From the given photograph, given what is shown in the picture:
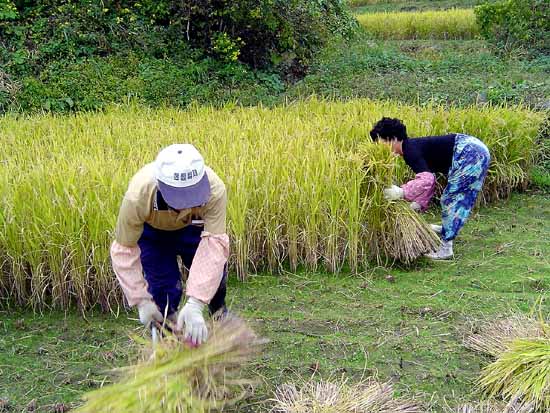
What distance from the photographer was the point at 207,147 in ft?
15.0

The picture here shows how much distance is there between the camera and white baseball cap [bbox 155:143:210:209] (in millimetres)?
2123

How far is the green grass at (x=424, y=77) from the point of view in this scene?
722 cm

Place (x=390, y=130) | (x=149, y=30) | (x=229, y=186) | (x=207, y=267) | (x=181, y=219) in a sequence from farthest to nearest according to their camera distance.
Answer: (x=149, y=30), (x=390, y=130), (x=229, y=186), (x=181, y=219), (x=207, y=267)

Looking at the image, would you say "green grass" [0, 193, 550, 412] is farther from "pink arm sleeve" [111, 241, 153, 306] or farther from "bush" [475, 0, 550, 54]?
"bush" [475, 0, 550, 54]

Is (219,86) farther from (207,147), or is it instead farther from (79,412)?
(79,412)

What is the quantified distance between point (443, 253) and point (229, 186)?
4.83 ft

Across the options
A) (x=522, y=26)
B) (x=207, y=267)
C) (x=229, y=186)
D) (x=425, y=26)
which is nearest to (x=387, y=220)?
(x=229, y=186)

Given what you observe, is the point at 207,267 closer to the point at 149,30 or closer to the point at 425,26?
the point at 149,30

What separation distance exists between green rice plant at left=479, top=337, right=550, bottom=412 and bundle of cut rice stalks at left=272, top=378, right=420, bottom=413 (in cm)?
39

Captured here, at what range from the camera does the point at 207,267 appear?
7.67 feet

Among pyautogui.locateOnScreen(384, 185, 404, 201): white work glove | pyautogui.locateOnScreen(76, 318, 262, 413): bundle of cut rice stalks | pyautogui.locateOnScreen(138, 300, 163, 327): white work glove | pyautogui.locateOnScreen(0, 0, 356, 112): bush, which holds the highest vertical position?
pyautogui.locateOnScreen(0, 0, 356, 112): bush

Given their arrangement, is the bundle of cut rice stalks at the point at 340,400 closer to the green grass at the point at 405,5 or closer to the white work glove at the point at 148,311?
the white work glove at the point at 148,311

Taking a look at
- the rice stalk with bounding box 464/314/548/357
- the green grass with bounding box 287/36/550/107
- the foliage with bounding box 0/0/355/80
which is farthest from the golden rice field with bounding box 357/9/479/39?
the rice stalk with bounding box 464/314/548/357

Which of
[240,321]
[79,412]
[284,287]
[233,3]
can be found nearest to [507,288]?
[284,287]
